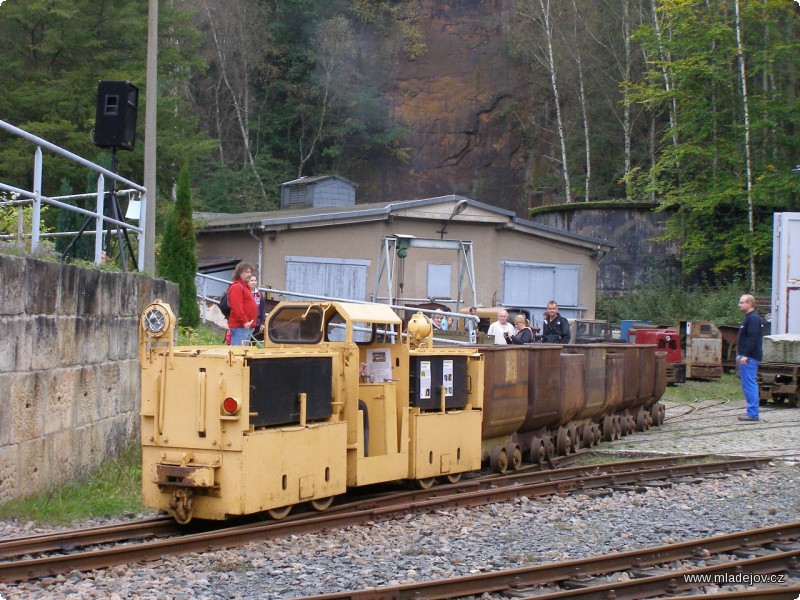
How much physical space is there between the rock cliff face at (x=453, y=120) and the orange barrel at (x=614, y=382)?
4119 centimetres

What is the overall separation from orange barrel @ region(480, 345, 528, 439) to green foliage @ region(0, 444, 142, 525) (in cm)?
444

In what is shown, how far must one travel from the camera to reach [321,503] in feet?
32.1

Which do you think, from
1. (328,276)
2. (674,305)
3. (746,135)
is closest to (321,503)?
(328,276)

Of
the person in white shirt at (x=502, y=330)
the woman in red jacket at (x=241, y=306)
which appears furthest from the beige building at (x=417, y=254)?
the woman in red jacket at (x=241, y=306)

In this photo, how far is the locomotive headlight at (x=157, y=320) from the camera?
348 inches

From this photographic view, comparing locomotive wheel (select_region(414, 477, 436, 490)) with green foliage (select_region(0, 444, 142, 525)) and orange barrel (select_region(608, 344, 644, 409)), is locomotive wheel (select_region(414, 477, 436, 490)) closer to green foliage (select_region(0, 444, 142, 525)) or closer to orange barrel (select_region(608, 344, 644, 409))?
green foliage (select_region(0, 444, 142, 525))

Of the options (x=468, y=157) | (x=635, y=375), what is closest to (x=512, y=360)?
(x=635, y=375)

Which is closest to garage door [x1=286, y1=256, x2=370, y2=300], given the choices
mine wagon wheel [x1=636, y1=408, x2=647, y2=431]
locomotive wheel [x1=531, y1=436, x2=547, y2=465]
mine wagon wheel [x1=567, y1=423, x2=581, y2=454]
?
mine wagon wheel [x1=636, y1=408, x2=647, y2=431]

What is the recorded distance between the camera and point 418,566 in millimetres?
7965

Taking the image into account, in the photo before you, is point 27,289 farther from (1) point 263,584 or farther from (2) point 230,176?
(2) point 230,176

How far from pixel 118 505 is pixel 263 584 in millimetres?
3340

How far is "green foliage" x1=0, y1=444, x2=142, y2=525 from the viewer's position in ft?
31.0

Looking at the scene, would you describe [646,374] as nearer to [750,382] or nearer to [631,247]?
[750,382]

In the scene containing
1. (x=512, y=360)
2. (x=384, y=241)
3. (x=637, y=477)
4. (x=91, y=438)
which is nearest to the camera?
(x=91, y=438)
